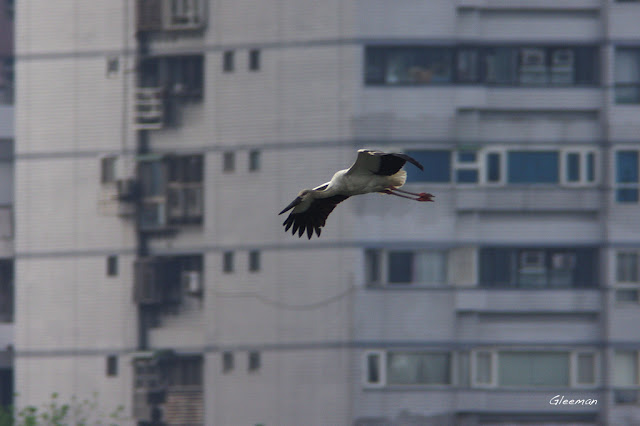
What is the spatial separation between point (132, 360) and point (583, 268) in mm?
12055

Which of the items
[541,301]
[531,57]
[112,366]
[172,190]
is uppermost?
[531,57]

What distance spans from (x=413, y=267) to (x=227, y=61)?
716 cm

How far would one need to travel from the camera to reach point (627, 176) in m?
33.2

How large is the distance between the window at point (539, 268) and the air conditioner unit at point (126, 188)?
30.7ft

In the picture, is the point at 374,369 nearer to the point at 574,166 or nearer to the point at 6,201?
the point at 574,166

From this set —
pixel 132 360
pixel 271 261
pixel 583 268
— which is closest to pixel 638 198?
pixel 583 268

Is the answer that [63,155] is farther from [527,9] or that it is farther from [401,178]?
[401,178]

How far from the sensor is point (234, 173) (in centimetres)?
3362

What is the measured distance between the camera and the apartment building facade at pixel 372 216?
107ft

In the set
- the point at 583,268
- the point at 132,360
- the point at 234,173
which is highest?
the point at 234,173

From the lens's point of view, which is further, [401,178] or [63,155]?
[63,155]

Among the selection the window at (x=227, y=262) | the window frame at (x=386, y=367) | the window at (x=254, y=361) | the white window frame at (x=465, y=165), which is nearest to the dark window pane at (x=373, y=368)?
the window frame at (x=386, y=367)

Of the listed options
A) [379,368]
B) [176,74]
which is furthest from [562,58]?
[176,74]
